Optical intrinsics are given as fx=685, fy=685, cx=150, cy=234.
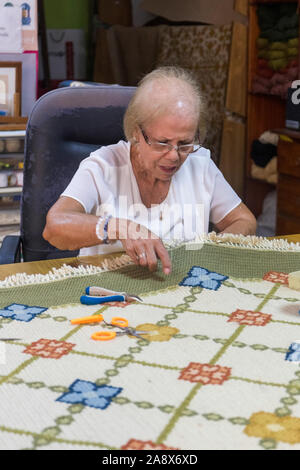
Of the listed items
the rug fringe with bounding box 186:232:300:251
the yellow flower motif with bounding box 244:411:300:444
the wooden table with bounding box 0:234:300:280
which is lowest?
the wooden table with bounding box 0:234:300:280

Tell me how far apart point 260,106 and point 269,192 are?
0.56 metres

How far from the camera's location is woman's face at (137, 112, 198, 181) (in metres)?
1.68

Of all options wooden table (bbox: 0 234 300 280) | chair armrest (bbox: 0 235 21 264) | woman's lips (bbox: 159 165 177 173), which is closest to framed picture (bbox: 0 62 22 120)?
chair armrest (bbox: 0 235 21 264)

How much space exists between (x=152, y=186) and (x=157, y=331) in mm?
799

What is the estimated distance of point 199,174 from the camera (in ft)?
6.43

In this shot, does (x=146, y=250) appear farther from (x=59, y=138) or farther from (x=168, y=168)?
(x=59, y=138)

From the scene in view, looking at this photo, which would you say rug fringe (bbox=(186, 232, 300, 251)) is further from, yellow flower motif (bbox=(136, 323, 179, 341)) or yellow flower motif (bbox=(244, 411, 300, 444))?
yellow flower motif (bbox=(244, 411, 300, 444))

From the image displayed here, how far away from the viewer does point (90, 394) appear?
931mm

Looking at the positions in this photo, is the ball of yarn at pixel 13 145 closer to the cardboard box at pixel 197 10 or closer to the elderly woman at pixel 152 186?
the elderly woman at pixel 152 186

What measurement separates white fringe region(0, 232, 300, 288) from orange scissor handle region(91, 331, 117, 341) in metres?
0.30

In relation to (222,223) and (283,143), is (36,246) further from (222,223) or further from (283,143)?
(283,143)

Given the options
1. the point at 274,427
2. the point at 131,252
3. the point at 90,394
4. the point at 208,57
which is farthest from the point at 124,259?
the point at 208,57

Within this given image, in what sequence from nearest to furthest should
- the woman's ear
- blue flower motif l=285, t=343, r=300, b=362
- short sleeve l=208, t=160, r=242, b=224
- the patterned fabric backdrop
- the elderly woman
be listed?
blue flower motif l=285, t=343, r=300, b=362, the elderly woman, the woman's ear, short sleeve l=208, t=160, r=242, b=224, the patterned fabric backdrop
